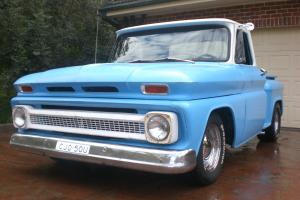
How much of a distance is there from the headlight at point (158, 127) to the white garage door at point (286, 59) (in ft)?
21.2

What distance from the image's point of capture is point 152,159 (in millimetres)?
4098

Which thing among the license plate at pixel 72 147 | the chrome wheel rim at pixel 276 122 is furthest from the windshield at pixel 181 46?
the chrome wheel rim at pixel 276 122

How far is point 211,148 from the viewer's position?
4.99 metres

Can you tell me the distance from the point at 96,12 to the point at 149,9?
282 centimetres

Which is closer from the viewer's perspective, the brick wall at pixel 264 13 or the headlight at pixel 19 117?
the headlight at pixel 19 117

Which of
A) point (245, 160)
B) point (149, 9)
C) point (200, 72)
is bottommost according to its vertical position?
point (245, 160)

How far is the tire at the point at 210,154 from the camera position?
184 inches

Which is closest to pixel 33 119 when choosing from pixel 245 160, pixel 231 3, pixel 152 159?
pixel 152 159

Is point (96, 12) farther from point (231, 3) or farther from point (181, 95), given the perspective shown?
point (181, 95)

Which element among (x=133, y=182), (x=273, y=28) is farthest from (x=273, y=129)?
(x=133, y=182)

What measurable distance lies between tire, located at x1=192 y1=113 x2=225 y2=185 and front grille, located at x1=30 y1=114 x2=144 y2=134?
75 centimetres

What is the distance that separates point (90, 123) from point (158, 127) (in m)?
0.80

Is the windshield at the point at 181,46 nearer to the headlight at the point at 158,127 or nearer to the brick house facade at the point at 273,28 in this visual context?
the headlight at the point at 158,127

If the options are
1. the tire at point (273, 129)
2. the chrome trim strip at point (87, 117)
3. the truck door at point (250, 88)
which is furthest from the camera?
the tire at point (273, 129)
